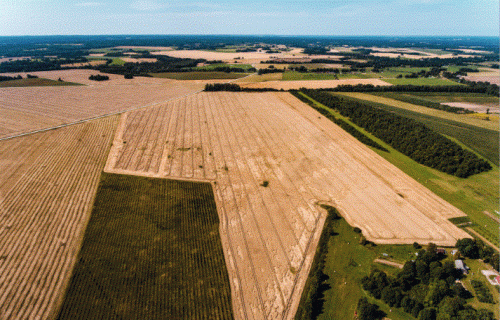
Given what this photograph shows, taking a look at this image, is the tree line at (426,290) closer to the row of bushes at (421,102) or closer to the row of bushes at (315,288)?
the row of bushes at (315,288)

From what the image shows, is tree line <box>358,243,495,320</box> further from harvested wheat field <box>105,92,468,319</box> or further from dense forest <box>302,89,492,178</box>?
dense forest <box>302,89,492,178</box>

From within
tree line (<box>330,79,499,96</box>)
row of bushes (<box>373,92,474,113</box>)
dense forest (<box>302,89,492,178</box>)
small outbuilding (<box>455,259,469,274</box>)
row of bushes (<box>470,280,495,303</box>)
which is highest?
tree line (<box>330,79,499,96</box>)

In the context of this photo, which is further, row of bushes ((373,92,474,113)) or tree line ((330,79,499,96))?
tree line ((330,79,499,96))

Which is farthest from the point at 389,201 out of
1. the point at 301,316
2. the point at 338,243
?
the point at 301,316

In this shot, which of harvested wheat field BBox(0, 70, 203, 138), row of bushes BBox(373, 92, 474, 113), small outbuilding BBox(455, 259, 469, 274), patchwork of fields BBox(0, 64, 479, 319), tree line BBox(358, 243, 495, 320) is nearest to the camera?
tree line BBox(358, 243, 495, 320)

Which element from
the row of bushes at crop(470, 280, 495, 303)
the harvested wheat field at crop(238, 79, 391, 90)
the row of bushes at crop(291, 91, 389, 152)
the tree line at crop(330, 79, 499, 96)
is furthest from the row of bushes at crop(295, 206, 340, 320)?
the tree line at crop(330, 79, 499, 96)
